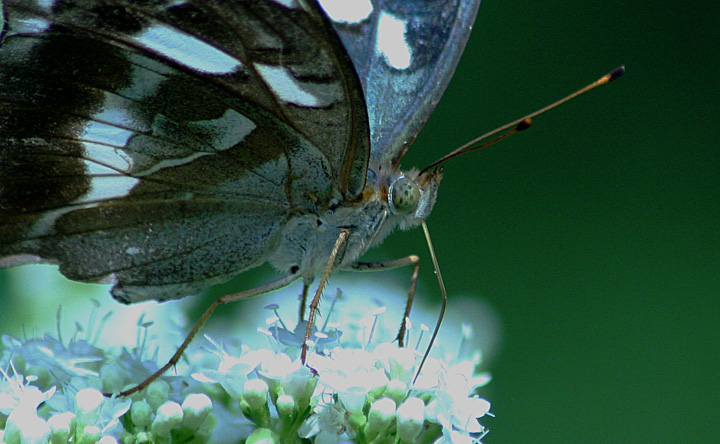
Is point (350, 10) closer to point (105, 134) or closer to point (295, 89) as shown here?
point (295, 89)

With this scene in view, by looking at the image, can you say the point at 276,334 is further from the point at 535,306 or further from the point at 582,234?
the point at 582,234

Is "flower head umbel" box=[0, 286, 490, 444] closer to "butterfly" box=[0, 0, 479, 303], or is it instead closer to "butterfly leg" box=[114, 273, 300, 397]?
"butterfly leg" box=[114, 273, 300, 397]

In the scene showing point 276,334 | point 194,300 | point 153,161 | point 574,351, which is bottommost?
point 574,351

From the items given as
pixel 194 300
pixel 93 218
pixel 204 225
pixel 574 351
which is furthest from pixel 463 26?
pixel 574 351

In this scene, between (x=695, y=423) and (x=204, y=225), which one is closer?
(x=204, y=225)

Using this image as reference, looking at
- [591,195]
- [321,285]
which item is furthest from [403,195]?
[591,195]

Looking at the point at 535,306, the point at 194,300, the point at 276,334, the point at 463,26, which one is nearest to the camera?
the point at 276,334

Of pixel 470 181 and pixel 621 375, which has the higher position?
pixel 470 181

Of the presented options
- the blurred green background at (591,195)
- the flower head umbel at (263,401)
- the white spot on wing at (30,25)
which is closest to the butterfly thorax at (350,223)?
the flower head umbel at (263,401)
